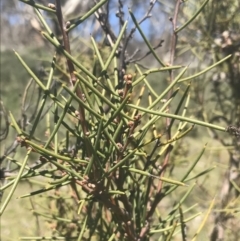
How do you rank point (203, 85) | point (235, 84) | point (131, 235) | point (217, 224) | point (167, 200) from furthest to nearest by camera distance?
point (167, 200) → point (203, 85) → point (235, 84) → point (217, 224) → point (131, 235)

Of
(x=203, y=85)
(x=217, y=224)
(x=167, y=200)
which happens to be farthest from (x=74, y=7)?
(x=217, y=224)

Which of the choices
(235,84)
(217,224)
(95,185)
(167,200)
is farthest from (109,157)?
(167,200)

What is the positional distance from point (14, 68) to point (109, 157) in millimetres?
7388

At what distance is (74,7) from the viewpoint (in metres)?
4.02

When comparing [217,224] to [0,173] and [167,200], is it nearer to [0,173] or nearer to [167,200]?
[0,173]

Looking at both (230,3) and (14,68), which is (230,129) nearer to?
(230,3)

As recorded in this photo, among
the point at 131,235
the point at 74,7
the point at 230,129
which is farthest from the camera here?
the point at 74,7

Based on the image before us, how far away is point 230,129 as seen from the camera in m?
0.38

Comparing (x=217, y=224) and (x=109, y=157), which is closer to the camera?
(x=109, y=157)

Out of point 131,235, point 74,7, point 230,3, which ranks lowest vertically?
point 131,235

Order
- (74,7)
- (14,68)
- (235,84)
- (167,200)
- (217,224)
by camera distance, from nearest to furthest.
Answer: (217,224) → (235,84) → (74,7) → (167,200) → (14,68)

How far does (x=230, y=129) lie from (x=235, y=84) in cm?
76

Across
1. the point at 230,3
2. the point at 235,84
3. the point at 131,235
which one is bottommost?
the point at 131,235

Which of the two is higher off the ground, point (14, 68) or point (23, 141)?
point (14, 68)
